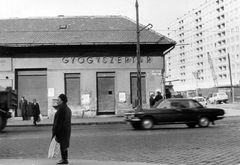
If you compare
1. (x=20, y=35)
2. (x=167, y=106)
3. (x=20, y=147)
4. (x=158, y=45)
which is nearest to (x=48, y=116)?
(x=20, y=35)

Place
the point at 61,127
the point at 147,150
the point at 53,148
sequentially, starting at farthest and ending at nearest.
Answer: the point at 147,150
the point at 53,148
the point at 61,127

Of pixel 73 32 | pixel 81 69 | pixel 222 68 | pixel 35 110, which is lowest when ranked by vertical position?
pixel 35 110

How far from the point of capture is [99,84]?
28172mm

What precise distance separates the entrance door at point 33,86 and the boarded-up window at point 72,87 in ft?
5.67

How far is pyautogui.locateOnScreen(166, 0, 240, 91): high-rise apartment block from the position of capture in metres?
95.2

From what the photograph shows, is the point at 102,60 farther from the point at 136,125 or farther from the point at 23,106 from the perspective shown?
the point at 136,125

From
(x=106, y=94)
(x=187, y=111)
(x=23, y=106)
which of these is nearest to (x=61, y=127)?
(x=187, y=111)

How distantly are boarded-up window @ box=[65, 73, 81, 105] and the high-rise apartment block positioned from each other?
6282 centimetres

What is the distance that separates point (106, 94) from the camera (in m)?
28.2

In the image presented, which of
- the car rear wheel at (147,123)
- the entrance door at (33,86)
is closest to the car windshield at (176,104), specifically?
the car rear wheel at (147,123)

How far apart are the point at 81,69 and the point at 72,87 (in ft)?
5.31

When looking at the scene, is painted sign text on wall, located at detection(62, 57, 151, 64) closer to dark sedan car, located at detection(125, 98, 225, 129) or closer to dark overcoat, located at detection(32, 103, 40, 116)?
dark overcoat, located at detection(32, 103, 40, 116)

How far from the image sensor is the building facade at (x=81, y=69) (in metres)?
27.5

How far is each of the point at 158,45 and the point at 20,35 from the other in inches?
442
